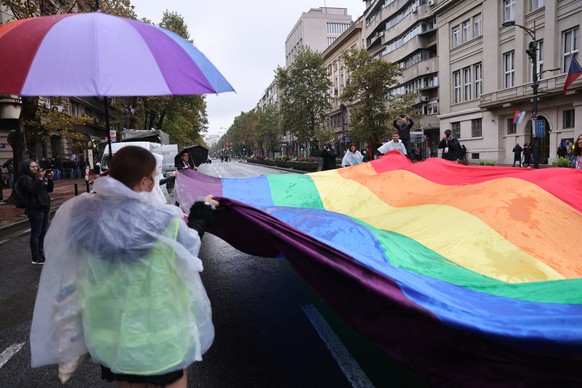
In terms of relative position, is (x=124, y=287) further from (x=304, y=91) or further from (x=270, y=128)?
(x=270, y=128)

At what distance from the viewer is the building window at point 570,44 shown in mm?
28125

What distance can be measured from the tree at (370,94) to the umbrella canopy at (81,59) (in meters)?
32.3

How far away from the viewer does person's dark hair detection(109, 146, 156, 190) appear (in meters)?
2.17

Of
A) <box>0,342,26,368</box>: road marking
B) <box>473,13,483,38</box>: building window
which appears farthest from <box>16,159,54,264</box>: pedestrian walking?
<box>473,13,483,38</box>: building window

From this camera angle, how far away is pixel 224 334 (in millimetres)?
4609

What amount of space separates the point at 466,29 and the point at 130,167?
43.4 metres

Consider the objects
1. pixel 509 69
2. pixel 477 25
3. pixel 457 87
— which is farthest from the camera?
pixel 457 87

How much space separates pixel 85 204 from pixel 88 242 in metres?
0.20

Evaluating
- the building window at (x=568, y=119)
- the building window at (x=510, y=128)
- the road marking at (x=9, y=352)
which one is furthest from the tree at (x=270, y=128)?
the road marking at (x=9, y=352)

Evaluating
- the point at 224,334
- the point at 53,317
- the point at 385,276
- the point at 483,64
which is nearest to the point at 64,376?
the point at 53,317

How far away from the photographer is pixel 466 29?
39312 millimetres

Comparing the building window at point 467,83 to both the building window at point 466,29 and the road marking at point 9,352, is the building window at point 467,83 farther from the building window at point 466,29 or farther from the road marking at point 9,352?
the road marking at point 9,352

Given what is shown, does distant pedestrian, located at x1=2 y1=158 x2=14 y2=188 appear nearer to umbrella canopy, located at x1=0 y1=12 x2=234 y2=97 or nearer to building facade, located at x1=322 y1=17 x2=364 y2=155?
umbrella canopy, located at x1=0 y1=12 x2=234 y2=97

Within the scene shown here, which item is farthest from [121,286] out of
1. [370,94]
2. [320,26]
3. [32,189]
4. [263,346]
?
[320,26]
